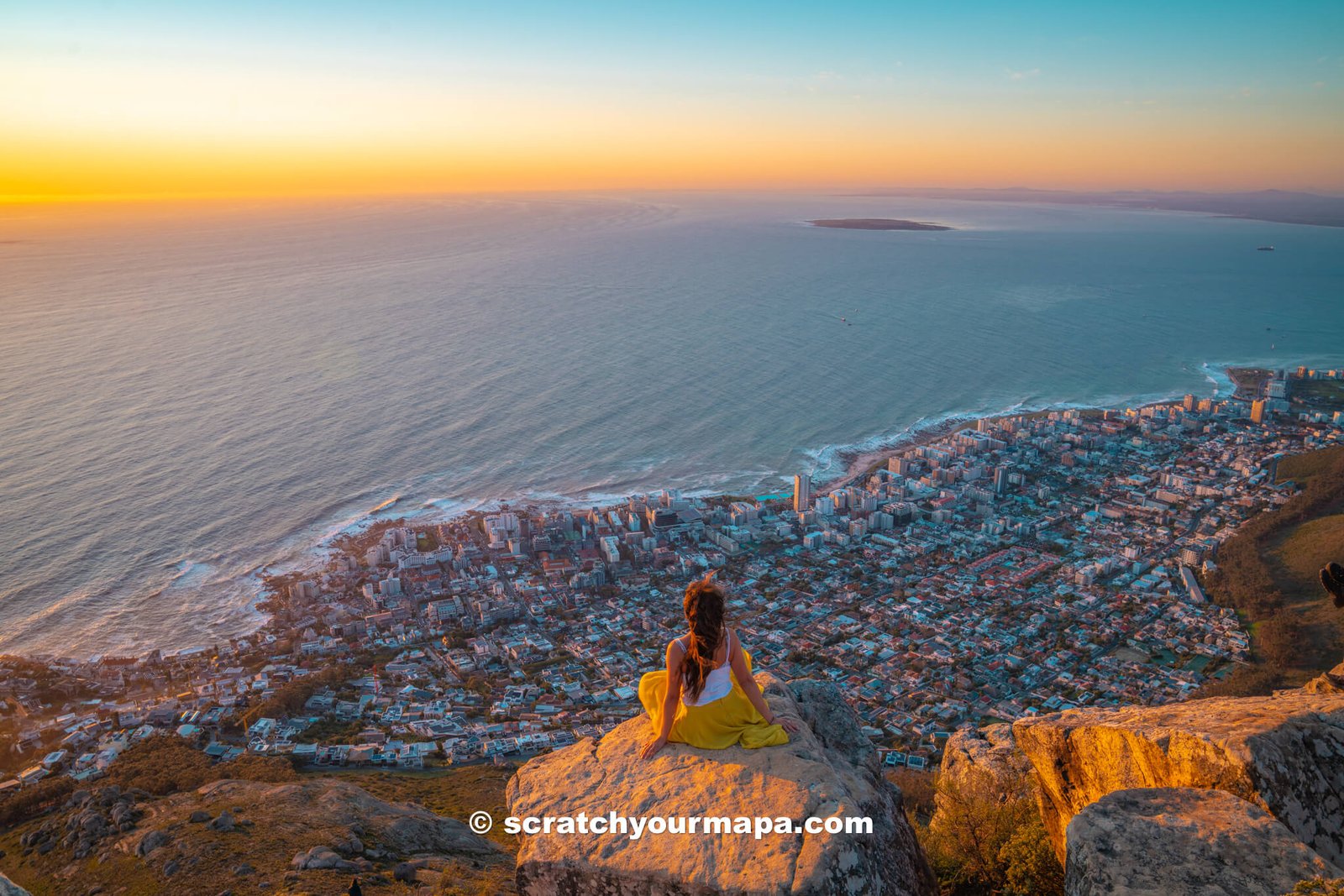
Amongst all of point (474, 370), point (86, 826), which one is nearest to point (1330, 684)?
point (86, 826)

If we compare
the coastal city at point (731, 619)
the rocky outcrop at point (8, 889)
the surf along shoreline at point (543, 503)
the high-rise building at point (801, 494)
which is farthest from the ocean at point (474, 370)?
the rocky outcrop at point (8, 889)

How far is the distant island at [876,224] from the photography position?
12612 cm

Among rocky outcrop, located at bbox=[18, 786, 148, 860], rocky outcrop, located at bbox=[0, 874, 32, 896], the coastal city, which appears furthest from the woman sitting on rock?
the coastal city

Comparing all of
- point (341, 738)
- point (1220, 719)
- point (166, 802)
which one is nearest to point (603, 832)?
point (1220, 719)

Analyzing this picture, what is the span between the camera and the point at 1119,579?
22.7m

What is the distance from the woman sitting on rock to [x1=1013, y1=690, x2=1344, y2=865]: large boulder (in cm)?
230

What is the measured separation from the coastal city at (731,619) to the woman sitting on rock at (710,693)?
→ 11.3 m

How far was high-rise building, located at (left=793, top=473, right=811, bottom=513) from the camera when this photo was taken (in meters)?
28.0

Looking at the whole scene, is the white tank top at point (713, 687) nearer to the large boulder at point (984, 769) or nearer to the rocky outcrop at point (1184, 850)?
the rocky outcrop at point (1184, 850)

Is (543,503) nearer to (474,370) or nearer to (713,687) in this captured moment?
(474,370)

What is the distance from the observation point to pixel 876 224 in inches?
5118

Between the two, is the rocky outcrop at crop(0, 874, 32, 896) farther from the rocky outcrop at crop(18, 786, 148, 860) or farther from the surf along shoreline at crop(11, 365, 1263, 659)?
the surf along shoreline at crop(11, 365, 1263, 659)

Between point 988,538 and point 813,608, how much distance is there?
7.85 m

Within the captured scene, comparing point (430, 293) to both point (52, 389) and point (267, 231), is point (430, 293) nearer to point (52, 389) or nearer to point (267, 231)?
point (52, 389)
